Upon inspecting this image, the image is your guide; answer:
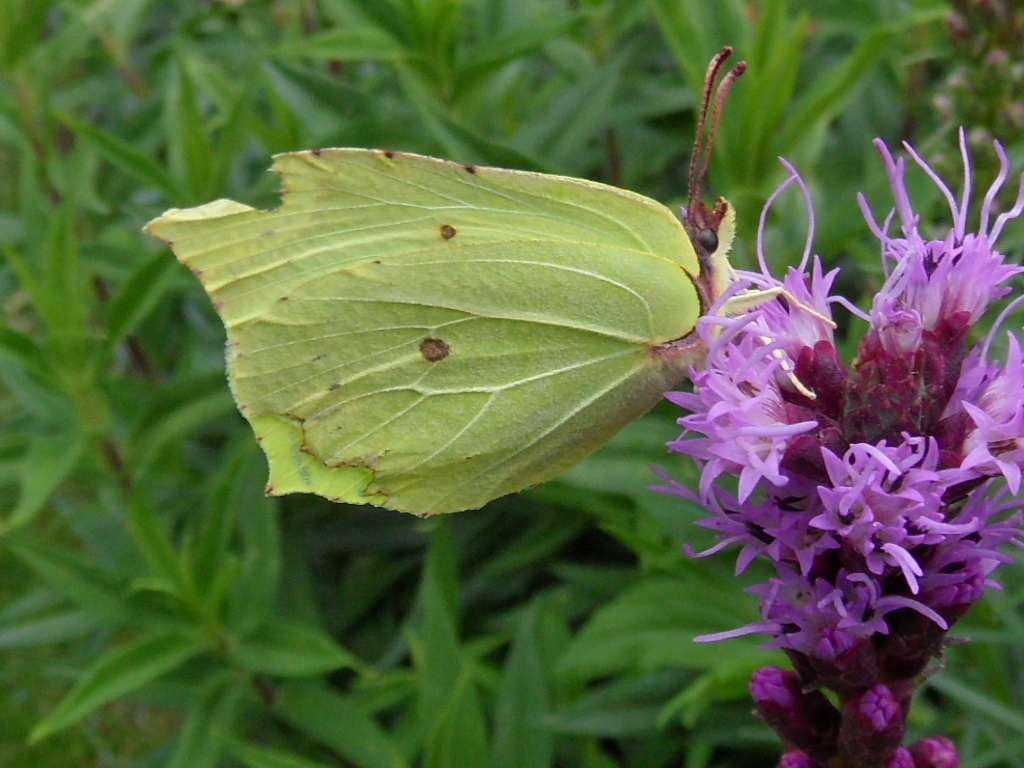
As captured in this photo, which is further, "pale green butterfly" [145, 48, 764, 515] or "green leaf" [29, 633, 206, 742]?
"green leaf" [29, 633, 206, 742]

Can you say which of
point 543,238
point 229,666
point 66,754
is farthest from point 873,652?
point 66,754

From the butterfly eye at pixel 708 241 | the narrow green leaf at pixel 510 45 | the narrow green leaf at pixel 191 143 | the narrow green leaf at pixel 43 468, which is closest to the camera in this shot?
the butterfly eye at pixel 708 241

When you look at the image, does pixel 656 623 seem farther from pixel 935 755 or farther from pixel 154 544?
pixel 154 544

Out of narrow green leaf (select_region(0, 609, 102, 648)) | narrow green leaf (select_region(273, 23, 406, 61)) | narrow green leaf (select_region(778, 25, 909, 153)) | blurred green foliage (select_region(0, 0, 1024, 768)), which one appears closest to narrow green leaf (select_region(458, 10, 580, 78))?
blurred green foliage (select_region(0, 0, 1024, 768))

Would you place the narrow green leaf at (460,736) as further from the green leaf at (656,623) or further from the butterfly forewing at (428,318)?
the butterfly forewing at (428,318)

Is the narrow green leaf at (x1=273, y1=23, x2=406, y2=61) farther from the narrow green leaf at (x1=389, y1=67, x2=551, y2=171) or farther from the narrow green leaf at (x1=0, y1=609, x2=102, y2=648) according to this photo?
the narrow green leaf at (x1=0, y1=609, x2=102, y2=648)

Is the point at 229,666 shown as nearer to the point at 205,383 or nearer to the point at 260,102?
the point at 205,383

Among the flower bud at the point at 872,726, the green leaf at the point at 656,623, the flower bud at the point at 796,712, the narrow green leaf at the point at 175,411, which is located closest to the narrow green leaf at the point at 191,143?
the narrow green leaf at the point at 175,411
